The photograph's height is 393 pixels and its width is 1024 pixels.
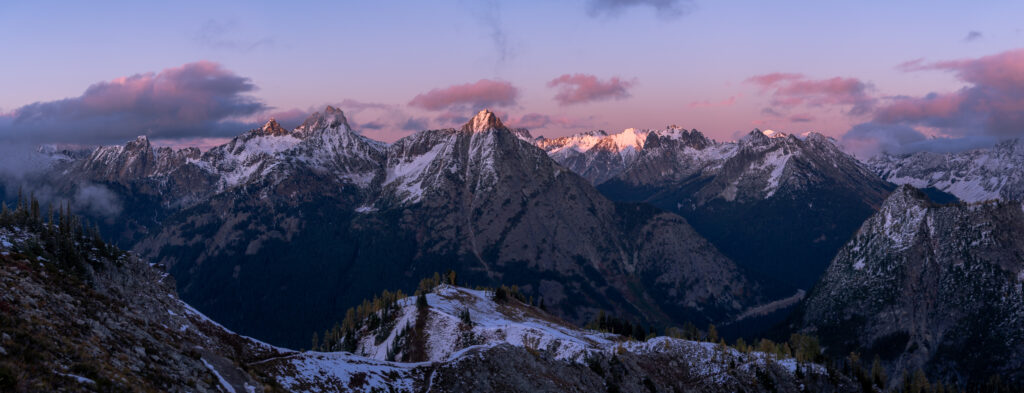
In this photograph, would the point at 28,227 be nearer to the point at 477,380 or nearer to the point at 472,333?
the point at 477,380

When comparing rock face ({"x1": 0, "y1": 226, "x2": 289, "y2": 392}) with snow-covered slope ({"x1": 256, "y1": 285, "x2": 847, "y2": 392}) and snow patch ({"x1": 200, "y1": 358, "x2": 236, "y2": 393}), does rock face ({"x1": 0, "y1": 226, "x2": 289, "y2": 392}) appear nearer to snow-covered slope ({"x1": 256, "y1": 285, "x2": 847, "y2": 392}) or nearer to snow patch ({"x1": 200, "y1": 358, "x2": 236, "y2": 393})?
snow patch ({"x1": 200, "y1": 358, "x2": 236, "y2": 393})

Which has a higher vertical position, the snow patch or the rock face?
the rock face

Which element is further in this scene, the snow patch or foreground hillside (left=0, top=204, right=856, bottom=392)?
the snow patch

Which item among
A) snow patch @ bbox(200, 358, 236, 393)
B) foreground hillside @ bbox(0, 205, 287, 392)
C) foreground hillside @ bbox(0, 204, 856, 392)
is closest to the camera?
foreground hillside @ bbox(0, 205, 287, 392)

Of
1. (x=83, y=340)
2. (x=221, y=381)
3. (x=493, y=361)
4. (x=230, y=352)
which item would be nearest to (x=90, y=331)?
(x=83, y=340)

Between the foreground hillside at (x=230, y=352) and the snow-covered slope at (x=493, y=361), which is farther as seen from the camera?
the snow-covered slope at (x=493, y=361)

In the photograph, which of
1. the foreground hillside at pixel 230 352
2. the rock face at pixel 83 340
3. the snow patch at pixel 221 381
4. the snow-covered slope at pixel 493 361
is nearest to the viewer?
the rock face at pixel 83 340

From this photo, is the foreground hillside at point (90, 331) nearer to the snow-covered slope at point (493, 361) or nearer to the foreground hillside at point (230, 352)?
the foreground hillside at point (230, 352)

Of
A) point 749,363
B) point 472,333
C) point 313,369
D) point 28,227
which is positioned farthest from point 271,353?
point 749,363

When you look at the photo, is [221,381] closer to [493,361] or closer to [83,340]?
[83,340]

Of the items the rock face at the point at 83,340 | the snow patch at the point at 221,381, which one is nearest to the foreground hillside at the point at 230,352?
the rock face at the point at 83,340

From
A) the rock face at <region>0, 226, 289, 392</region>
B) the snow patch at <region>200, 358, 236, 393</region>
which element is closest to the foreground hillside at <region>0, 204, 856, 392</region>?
the rock face at <region>0, 226, 289, 392</region>

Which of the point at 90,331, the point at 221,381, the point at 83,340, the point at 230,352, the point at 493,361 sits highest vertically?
the point at 83,340

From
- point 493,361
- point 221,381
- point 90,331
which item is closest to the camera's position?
point 90,331
